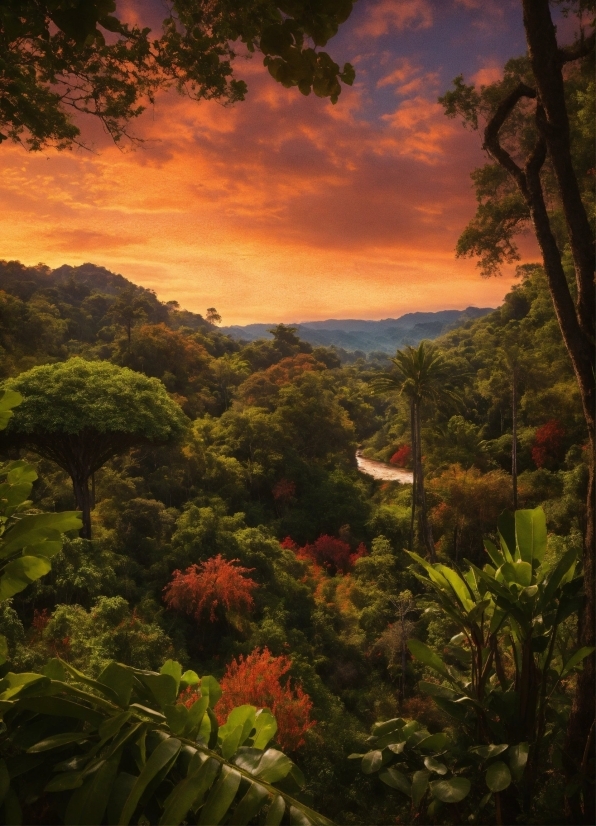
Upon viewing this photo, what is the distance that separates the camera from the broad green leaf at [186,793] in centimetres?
108

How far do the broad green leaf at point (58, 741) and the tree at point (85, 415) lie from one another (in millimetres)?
11535

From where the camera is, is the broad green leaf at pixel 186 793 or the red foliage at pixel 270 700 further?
the red foliage at pixel 270 700

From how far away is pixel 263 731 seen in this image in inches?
59.1

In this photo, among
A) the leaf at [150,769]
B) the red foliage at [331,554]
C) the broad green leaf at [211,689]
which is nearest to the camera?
the leaf at [150,769]

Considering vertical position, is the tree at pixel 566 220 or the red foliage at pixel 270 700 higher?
the tree at pixel 566 220

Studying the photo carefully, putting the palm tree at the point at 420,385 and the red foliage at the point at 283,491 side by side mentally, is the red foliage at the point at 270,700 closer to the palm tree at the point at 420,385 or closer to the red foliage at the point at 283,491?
the palm tree at the point at 420,385

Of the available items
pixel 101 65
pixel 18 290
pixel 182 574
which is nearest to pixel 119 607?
pixel 182 574

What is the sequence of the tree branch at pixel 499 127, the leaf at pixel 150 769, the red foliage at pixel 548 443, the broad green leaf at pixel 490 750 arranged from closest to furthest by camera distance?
the leaf at pixel 150 769, the broad green leaf at pixel 490 750, the tree branch at pixel 499 127, the red foliage at pixel 548 443

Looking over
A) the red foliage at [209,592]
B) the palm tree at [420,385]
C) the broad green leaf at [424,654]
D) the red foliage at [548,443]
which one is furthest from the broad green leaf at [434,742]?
the red foliage at [548,443]

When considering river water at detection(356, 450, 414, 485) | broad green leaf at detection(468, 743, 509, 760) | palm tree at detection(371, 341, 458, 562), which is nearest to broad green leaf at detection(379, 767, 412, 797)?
broad green leaf at detection(468, 743, 509, 760)

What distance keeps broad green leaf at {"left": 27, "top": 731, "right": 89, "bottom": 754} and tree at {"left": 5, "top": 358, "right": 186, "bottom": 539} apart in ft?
37.8

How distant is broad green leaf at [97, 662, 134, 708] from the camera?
4.41 ft

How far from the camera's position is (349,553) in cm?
1780

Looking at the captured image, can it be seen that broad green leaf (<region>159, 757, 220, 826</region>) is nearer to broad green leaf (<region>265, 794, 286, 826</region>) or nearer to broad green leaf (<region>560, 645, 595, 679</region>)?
broad green leaf (<region>265, 794, 286, 826</region>)
